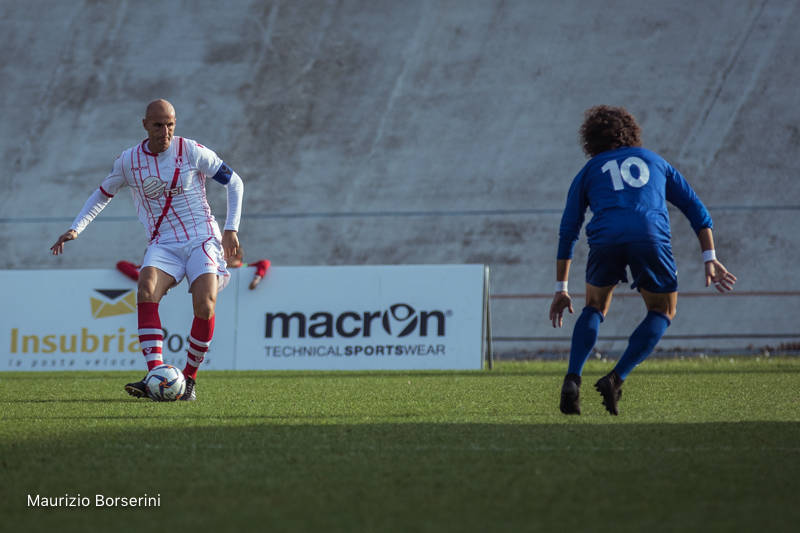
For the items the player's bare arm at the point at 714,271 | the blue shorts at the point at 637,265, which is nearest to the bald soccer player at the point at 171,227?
the blue shorts at the point at 637,265

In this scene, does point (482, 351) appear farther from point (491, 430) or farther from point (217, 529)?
point (217, 529)

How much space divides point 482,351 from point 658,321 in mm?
5780

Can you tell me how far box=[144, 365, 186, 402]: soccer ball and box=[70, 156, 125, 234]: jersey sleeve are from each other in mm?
1151

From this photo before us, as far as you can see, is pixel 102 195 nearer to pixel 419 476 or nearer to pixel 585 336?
pixel 585 336

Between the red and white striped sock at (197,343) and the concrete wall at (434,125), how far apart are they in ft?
31.2

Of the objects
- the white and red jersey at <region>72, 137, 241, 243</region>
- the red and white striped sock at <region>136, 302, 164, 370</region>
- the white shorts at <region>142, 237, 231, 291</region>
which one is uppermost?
the white and red jersey at <region>72, 137, 241, 243</region>

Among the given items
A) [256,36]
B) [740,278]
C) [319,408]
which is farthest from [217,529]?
[256,36]

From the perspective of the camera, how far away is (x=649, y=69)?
20.8m

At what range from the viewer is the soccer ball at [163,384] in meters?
6.72

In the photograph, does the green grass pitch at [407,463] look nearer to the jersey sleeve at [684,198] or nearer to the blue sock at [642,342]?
the blue sock at [642,342]

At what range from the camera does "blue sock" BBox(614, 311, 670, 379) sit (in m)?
5.85

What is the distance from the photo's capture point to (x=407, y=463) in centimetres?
398

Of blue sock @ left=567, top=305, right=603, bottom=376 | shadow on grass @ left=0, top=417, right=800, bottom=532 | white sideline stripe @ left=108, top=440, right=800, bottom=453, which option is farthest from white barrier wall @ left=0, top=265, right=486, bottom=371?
white sideline stripe @ left=108, top=440, right=800, bottom=453

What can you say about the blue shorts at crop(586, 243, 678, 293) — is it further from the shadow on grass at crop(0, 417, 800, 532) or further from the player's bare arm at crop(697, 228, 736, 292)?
the shadow on grass at crop(0, 417, 800, 532)
